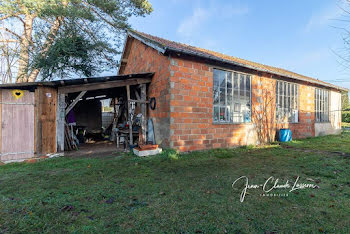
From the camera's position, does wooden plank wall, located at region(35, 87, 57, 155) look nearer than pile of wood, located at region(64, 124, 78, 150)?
Yes

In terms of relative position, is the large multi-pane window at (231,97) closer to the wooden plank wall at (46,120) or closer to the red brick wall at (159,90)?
the red brick wall at (159,90)

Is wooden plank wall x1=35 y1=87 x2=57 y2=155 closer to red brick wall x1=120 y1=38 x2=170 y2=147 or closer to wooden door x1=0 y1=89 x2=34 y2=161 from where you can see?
wooden door x1=0 y1=89 x2=34 y2=161

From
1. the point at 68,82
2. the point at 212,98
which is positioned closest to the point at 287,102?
the point at 212,98

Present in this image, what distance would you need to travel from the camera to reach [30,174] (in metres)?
3.93

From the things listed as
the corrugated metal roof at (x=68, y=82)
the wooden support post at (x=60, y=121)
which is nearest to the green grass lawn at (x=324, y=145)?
the corrugated metal roof at (x=68, y=82)

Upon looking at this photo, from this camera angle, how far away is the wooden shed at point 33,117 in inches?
203

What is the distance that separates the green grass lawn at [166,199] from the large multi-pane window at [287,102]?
5.04 metres

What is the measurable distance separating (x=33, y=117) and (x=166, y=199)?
5407 mm

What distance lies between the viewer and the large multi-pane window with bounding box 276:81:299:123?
9148 mm

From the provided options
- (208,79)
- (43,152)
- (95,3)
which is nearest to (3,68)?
(95,3)

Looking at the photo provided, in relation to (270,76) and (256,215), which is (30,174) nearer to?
(256,215)

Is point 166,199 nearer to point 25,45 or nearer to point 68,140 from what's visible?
point 68,140

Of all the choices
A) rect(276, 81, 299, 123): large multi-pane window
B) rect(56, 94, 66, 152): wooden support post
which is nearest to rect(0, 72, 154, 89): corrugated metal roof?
rect(56, 94, 66, 152): wooden support post

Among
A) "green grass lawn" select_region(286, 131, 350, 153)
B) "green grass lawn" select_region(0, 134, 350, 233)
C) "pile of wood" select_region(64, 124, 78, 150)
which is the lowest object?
"green grass lawn" select_region(286, 131, 350, 153)
